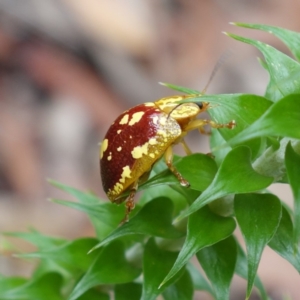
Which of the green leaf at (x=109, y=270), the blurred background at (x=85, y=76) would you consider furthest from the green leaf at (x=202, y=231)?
the blurred background at (x=85, y=76)

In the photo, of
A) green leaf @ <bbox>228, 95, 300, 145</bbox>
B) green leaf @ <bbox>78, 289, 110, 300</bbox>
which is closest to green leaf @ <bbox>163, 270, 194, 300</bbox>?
green leaf @ <bbox>78, 289, 110, 300</bbox>

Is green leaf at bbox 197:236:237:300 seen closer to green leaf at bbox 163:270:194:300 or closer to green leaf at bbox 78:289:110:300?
green leaf at bbox 163:270:194:300

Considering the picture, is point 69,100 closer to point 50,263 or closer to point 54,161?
point 54,161

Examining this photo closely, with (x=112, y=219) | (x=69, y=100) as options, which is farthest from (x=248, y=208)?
(x=69, y=100)

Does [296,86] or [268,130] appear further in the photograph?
[296,86]

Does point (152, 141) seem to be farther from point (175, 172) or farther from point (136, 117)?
point (175, 172)

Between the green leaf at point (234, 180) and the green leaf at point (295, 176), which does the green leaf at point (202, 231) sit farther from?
the green leaf at point (295, 176)
